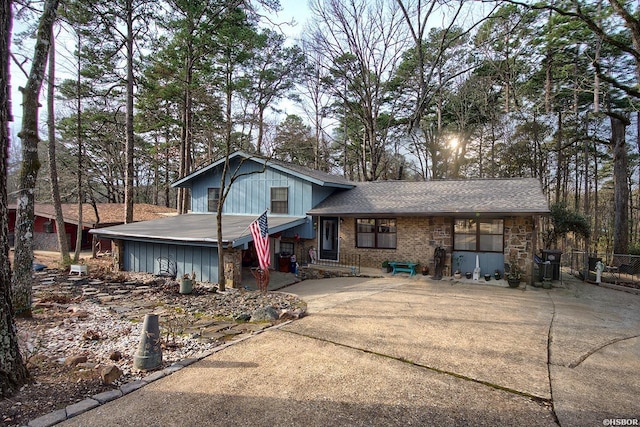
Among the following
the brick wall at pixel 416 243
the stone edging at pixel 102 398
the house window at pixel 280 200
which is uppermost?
the house window at pixel 280 200

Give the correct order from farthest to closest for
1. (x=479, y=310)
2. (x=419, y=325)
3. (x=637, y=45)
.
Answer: (x=637, y=45), (x=479, y=310), (x=419, y=325)

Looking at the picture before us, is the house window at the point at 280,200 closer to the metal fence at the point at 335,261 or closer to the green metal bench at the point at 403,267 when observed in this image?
the metal fence at the point at 335,261

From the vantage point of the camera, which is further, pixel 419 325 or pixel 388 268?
pixel 388 268

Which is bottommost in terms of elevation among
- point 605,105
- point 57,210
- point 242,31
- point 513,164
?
point 57,210

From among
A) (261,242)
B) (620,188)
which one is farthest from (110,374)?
(620,188)

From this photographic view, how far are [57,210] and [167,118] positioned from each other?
641 cm

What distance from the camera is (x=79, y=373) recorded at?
4.10m

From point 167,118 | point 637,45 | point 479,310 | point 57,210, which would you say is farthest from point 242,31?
point 479,310

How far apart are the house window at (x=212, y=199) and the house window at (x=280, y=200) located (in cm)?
315

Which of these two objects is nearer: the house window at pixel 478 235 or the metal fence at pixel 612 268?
the house window at pixel 478 235

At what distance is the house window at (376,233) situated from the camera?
42.3 ft

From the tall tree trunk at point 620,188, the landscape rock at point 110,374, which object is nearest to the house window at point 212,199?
the landscape rock at point 110,374

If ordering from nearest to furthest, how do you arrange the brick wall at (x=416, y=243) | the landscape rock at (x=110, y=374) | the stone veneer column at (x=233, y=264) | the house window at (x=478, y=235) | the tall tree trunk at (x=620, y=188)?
the landscape rock at (x=110, y=374) → the stone veneer column at (x=233, y=264) → the house window at (x=478, y=235) → the brick wall at (x=416, y=243) → the tall tree trunk at (x=620, y=188)

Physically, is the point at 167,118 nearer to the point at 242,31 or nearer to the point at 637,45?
the point at 242,31
